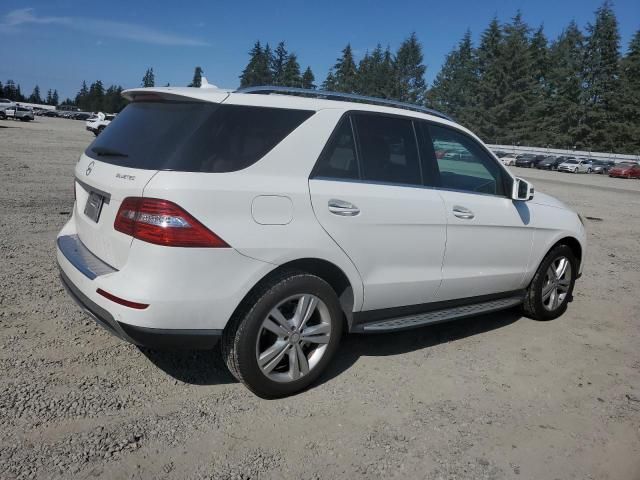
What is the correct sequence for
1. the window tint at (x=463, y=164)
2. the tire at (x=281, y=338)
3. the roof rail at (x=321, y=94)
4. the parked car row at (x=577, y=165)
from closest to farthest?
the tire at (x=281, y=338) < the roof rail at (x=321, y=94) < the window tint at (x=463, y=164) < the parked car row at (x=577, y=165)

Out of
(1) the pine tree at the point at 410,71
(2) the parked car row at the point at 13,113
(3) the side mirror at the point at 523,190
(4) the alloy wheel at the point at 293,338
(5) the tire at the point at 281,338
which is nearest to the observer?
(5) the tire at the point at 281,338

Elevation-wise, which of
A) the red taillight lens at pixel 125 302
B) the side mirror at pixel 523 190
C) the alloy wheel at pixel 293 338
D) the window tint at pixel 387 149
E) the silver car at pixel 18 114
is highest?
the window tint at pixel 387 149

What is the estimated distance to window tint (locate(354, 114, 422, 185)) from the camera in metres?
3.73

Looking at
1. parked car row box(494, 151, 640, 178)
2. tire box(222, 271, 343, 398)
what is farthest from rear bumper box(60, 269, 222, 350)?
parked car row box(494, 151, 640, 178)

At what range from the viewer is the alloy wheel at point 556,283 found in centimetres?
528

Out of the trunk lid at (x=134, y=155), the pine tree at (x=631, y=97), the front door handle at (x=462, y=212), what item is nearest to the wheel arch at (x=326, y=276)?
the trunk lid at (x=134, y=155)

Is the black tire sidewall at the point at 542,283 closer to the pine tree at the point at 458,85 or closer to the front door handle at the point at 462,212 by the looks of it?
the front door handle at the point at 462,212

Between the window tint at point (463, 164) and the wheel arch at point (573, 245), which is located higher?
the window tint at point (463, 164)

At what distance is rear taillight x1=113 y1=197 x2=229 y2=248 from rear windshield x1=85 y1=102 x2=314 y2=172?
0.23m

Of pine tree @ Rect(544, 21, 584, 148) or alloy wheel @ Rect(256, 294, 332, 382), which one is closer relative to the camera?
alloy wheel @ Rect(256, 294, 332, 382)

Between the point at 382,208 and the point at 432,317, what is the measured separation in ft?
3.36

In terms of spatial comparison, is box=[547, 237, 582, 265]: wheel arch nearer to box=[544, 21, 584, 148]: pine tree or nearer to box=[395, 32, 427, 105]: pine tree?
box=[544, 21, 584, 148]: pine tree

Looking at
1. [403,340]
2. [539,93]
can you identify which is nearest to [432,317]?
[403,340]

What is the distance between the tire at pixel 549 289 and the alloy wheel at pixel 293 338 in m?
2.57
